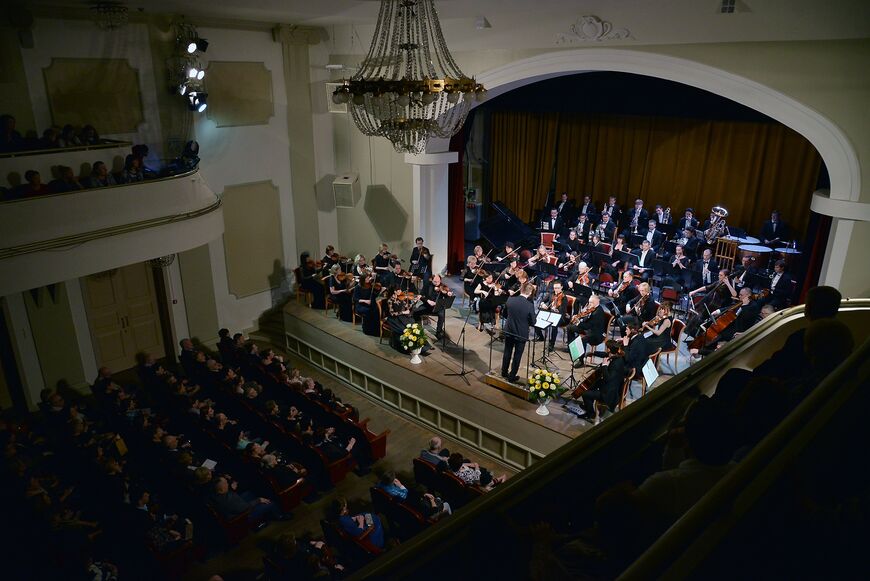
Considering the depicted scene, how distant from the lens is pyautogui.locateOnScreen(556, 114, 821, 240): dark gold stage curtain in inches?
445

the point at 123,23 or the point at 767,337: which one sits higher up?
the point at 123,23

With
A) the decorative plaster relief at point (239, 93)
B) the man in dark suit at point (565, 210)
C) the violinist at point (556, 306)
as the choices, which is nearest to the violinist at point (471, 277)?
the violinist at point (556, 306)

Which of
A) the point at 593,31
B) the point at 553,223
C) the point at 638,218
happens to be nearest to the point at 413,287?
the point at 553,223

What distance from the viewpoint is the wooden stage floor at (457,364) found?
7.98 metres

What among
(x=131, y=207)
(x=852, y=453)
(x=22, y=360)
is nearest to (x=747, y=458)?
(x=852, y=453)

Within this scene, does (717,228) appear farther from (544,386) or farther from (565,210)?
(544,386)

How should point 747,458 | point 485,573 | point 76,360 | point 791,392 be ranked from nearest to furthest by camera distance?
point 747,458
point 485,573
point 791,392
point 76,360

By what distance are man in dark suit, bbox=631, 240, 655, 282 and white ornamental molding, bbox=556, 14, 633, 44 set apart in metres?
3.66

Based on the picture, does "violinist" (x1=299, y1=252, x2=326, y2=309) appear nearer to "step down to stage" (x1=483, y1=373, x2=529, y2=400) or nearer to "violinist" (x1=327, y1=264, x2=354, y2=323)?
"violinist" (x1=327, y1=264, x2=354, y2=323)

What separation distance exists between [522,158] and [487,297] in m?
6.53

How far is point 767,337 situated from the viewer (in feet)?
12.0

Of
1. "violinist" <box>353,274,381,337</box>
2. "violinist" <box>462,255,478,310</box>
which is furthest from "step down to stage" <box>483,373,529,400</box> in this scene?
"violinist" <box>353,274,381,337</box>

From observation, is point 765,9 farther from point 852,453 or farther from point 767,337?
point 852,453

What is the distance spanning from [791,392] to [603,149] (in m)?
12.4
